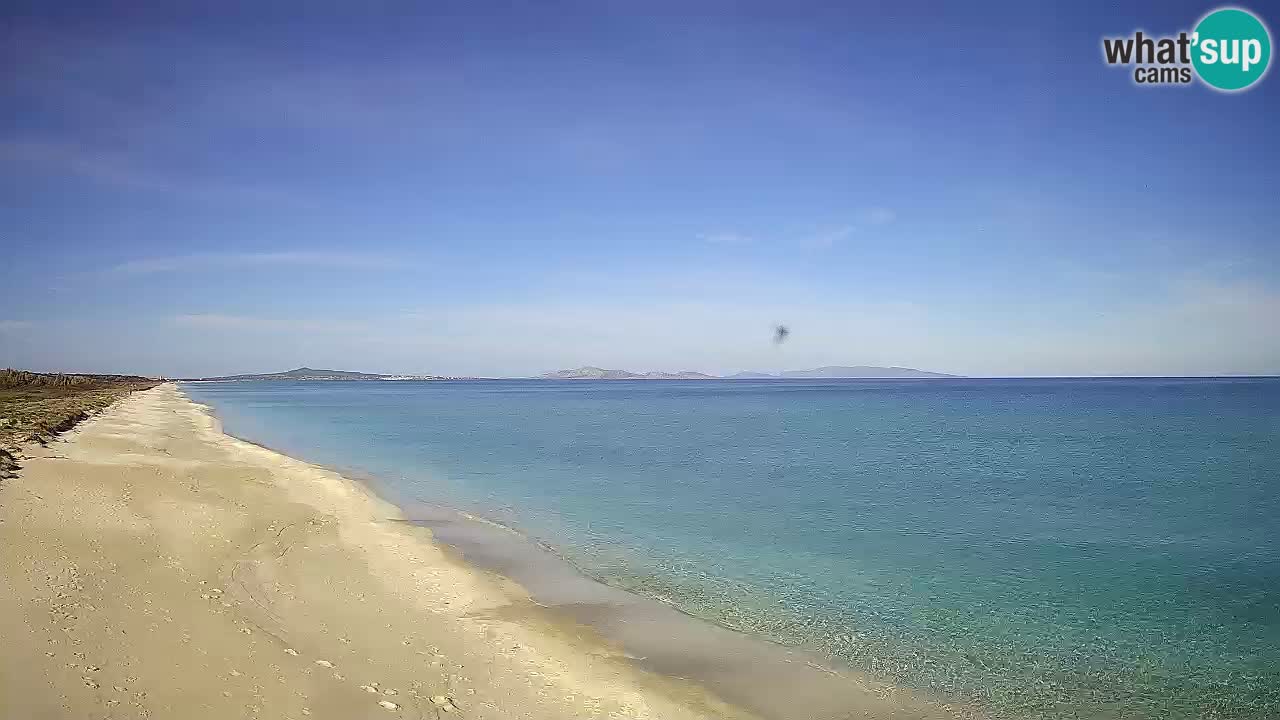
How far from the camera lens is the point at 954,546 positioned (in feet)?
53.1

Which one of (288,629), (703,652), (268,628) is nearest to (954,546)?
(703,652)

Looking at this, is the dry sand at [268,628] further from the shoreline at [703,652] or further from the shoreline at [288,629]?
the shoreline at [703,652]

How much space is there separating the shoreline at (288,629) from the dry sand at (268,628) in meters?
0.03

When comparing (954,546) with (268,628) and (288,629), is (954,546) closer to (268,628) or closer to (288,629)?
(288,629)

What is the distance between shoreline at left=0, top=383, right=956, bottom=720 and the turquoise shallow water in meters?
1.89

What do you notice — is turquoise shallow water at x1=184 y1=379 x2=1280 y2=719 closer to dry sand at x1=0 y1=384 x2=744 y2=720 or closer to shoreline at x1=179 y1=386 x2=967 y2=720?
shoreline at x1=179 y1=386 x2=967 y2=720

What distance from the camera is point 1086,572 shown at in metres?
14.1

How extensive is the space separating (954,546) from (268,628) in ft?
47.5

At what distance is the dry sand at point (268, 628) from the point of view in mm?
7137

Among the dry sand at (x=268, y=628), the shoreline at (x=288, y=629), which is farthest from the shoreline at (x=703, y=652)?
the dry sand at (x=268, y=628)

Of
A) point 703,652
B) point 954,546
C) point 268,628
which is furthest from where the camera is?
point 954,546

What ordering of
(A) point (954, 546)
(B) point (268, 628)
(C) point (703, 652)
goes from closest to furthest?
(B) point (268, 628) → (C) point (703, 652) → (A) point (954, 546)

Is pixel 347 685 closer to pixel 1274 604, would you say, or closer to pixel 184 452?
pixel 1274 604

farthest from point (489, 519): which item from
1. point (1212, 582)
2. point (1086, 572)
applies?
point (1212, 582)
